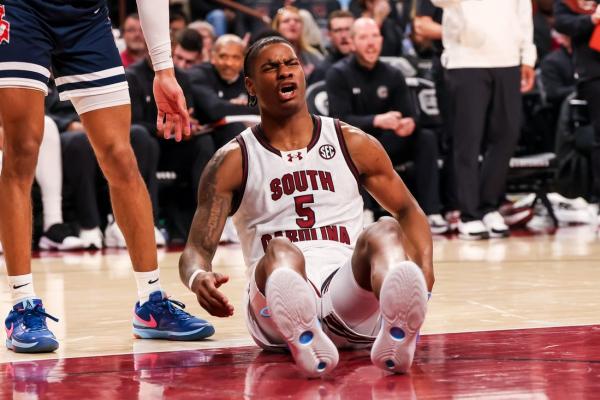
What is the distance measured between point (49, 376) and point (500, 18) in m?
4.73

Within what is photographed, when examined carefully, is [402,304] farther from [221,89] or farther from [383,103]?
[221,89]

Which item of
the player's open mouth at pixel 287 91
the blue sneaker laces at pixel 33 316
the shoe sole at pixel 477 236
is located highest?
the player's open mouth at pixel 287 91

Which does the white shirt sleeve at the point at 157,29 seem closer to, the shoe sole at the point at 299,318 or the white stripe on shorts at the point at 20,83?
the white stripe on shorts at the point at 20,83

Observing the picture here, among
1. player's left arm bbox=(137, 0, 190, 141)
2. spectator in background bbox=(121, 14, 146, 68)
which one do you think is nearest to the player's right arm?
player's left arm bbox=(137, 0, 190, 141)

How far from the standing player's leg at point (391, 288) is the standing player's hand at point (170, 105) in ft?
3.16

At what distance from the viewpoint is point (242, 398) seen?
103 inches

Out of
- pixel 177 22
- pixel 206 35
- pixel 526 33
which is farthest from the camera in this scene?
pixel 177 22

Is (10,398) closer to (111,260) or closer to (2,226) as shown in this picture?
(2,226)

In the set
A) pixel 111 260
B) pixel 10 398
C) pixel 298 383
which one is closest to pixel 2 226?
pixel 10 398

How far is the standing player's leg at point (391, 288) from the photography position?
2.60 metres

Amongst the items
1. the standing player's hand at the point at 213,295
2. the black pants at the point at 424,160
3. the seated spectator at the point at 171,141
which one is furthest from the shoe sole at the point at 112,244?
the standing player's hand at the point at 213,295

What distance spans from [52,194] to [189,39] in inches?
65.7

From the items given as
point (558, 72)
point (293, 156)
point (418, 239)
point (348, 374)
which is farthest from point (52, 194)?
point (348, 374)

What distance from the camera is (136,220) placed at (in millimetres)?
3705
